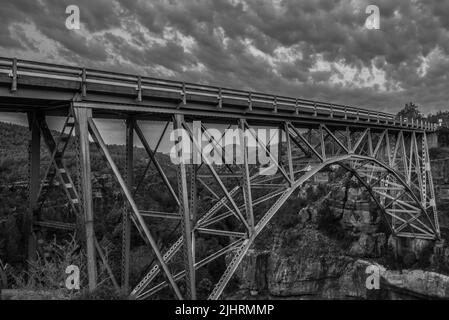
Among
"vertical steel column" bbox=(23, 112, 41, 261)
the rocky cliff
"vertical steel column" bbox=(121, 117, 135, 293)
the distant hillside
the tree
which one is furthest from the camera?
the tree

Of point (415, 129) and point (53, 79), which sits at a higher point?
point (415, 129)

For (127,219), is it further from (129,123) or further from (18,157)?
(18,157)

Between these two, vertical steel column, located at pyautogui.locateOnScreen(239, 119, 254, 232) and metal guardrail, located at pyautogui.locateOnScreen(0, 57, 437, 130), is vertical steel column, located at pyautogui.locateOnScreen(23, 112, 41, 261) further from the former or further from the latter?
vertical steel column, located at pyautogui.locateOnScreen(239, 119, 254, 232)

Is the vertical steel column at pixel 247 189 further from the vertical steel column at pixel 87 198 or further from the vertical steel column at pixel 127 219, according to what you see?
the vertical steel column at pixel 87 198

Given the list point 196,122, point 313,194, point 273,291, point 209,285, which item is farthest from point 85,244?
point 313,194

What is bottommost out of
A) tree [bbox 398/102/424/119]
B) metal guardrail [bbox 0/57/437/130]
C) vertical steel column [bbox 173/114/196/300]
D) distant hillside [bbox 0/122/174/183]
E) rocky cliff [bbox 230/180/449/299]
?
rocky cliff [bbox 230/180/449/299]

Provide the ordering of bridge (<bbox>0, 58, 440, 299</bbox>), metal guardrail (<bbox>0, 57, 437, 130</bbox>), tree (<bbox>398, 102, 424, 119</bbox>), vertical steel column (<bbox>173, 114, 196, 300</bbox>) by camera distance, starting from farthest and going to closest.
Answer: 1. tree (<bbox>398, 102, 424, 119</bbox>)
2. vertical steel column (<bbox>173, 114, 196, 300</bbox>)
3. bridge (<bbox>0, 58, 440, 299</bbox>)
4. metal guardrail (<bbox>0, 57, 437, 130</bbox>)

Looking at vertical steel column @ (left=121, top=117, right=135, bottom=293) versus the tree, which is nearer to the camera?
vertical steel column @ (left=121, top=117, right=135, bottom=293)

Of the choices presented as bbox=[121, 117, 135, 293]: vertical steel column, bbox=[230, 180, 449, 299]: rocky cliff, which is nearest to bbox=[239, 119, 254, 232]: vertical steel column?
bbox=[121, 117, 135, 293]: vertical steel column

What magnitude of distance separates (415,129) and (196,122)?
24.3m

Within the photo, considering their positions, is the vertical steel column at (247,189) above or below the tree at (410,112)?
below

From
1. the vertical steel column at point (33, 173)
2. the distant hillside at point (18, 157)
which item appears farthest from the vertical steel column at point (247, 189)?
the distant hillside at point (18, 157)
